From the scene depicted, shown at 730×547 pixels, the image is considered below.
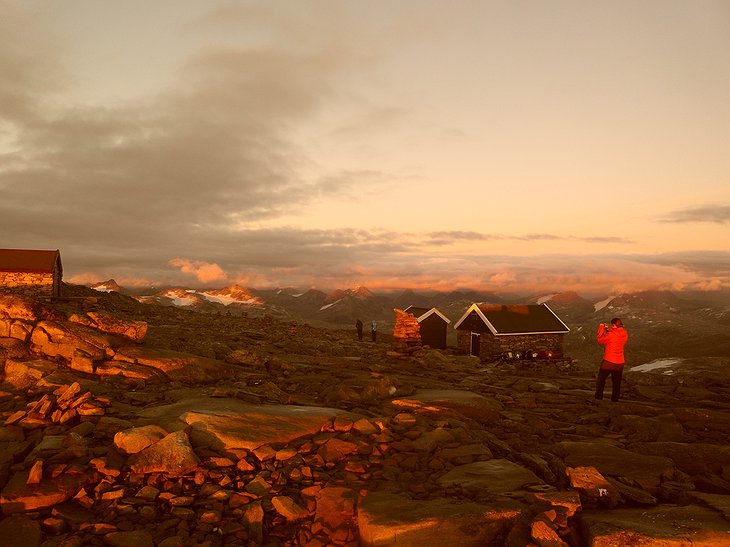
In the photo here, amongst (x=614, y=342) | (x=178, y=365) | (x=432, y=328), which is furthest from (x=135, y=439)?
(x=432, y=328)

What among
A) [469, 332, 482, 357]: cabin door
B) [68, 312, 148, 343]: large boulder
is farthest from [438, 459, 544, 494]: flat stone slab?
[469, 332, 482, 357]: cabin door

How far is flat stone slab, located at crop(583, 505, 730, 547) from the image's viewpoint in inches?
212

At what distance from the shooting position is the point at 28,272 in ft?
145

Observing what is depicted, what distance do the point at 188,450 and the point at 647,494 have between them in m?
7.42

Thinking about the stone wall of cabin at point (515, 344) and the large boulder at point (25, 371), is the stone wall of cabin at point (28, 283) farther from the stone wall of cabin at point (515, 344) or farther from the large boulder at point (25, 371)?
the stone wall of cabin at point (515, 344)

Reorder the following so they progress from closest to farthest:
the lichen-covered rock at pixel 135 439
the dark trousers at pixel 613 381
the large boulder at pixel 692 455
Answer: the lichen-covered rock at pixel 135 439
the large boulder at pixel 692 455
the dark trousers at pixel 613 381

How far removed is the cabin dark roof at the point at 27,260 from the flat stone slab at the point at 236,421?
45309 millimetres

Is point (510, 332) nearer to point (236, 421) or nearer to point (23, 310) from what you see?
point (236, 421)

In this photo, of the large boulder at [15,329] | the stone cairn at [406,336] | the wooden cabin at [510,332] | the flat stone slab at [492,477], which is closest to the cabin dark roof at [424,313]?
the wooden cabin at [510,332]

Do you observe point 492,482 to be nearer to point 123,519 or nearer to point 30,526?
point 123,519

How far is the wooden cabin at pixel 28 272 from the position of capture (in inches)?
1714

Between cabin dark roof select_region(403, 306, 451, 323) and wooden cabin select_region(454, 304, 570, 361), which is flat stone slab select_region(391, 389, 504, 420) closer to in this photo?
wooden cabin select_region(454, 304, 570, 361)

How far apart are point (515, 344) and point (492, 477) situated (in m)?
39.6

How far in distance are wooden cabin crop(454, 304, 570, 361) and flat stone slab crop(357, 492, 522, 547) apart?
37.2m
